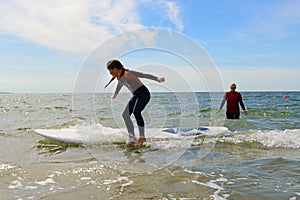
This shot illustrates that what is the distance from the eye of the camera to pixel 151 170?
4.74 m

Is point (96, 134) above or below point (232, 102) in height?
below

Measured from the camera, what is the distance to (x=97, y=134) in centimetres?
800

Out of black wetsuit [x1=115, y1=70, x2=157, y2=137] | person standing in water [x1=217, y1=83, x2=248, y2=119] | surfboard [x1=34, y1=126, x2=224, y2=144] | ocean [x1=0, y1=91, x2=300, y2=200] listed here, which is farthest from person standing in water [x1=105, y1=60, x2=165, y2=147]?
person standing in water [x1=217, y1=83, x2=248, y2=119]

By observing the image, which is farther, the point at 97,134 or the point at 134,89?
the point at 97,134

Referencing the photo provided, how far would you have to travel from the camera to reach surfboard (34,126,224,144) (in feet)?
24.3

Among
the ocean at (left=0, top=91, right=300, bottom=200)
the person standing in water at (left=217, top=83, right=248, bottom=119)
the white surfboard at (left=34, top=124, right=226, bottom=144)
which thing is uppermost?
the person standing in water at (left=217, top=83, right=248, bottom=119)

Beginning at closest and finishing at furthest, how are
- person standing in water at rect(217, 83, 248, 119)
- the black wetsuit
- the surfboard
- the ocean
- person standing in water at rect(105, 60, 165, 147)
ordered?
1. the ocean
2. person standing in water at rect(105, 60, 165, 147)
3. the black wetsuit
4. the surfboard
5. person standing in water at rect(217, 83, 248, 119)

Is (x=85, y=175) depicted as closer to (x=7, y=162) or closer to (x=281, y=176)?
(x=7, y=162)

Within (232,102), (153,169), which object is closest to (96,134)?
(153,169)

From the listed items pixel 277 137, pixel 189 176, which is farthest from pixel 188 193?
pixel 277 137

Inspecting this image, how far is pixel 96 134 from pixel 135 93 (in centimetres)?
209

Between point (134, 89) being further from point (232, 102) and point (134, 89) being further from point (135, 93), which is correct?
point (232, 102)

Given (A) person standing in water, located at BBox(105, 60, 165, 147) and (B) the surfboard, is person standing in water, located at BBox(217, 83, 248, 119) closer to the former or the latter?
(B) the surfboard

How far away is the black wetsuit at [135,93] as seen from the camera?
641 centimetres
